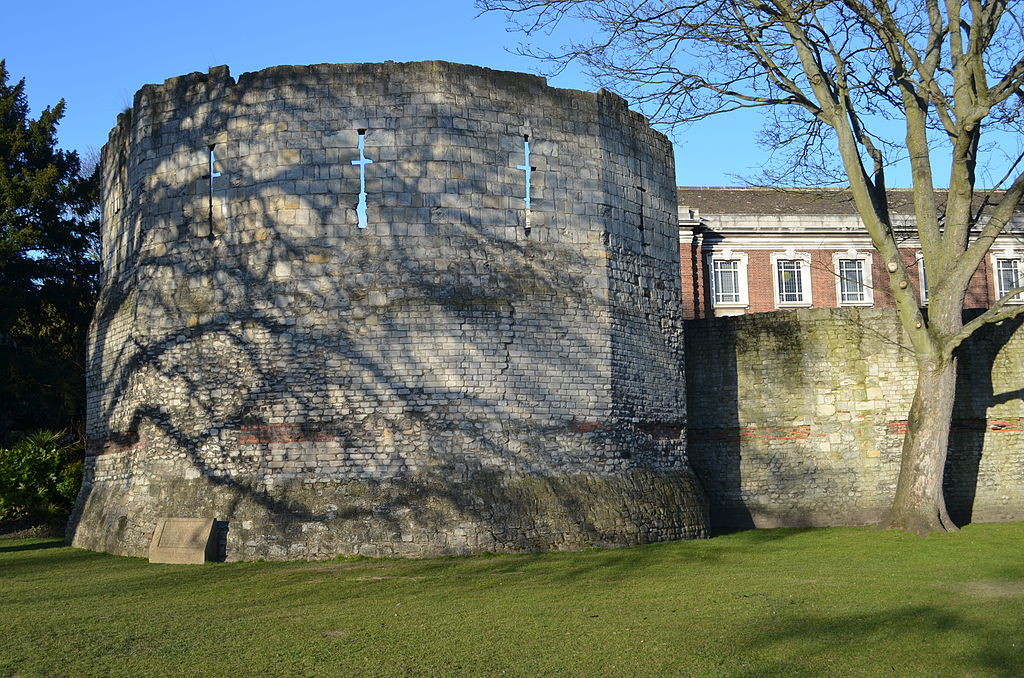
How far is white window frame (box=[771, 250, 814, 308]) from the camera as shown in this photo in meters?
36.8

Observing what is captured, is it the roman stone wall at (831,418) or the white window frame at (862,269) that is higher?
the white window frame at (862,269)

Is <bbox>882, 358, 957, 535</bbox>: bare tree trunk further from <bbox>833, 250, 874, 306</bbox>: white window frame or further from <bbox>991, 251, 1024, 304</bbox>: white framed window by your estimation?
<bbox>991, 251, 1024, 304</bbox>: white framed window

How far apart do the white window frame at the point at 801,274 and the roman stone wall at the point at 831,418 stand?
20725mm

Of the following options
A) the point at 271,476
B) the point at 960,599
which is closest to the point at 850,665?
the point at 960,599

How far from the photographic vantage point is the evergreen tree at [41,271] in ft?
75.5

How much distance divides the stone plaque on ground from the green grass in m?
0.25

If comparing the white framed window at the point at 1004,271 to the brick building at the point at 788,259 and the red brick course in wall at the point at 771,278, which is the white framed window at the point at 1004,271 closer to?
the brick building at the point at 788,259

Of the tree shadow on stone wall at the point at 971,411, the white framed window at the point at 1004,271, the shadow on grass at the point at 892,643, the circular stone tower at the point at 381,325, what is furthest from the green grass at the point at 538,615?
the white framed window at the point at 1004,271

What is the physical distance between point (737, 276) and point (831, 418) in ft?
69.3

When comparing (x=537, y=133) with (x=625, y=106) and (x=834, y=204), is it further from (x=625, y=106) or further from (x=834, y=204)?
(x=834, y=204)

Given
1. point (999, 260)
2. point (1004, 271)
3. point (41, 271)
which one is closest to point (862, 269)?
point (999, 260)

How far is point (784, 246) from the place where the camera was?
36.8 m

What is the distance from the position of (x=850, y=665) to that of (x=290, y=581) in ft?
19.3

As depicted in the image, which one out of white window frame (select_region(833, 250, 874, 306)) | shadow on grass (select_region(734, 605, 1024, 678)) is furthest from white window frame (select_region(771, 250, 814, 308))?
shadow on grass (select_region(734, 605, 1024, 678))
